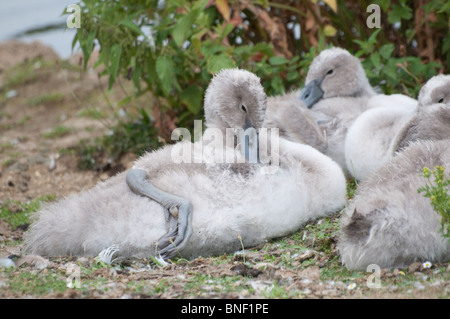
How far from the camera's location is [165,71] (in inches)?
260

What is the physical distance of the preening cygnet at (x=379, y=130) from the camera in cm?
561

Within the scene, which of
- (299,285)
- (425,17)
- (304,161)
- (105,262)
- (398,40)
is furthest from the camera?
(398,40)

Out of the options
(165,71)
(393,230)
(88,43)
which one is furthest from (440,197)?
(88,43)

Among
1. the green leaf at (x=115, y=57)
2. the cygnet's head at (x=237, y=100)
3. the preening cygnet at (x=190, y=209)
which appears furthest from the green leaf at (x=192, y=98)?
the preening cygnet at (x=190, y=209)

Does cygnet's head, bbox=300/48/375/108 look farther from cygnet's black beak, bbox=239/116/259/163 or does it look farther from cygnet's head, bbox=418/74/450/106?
cygnet's black beak, bbox=239/116/259/163

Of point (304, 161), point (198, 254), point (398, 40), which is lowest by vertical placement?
point (198, 254)

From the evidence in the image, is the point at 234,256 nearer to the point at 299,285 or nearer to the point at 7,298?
the point at 299,285

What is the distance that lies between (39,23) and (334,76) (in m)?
8.21

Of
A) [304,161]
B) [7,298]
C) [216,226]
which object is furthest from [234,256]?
[7,298]

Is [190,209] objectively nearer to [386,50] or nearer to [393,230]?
[393,230]

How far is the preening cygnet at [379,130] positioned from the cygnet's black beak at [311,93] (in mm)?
817

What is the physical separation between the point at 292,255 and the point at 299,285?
0.72 meters

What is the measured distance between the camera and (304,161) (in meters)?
5.27

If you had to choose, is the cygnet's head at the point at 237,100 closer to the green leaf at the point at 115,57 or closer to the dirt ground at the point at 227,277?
the dirt ground at the point at 227,277
